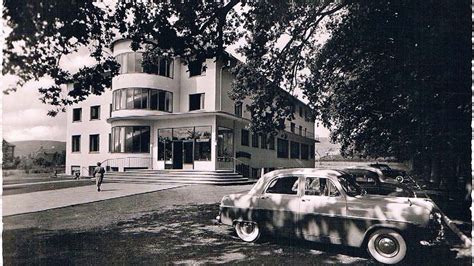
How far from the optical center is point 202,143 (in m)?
16.7

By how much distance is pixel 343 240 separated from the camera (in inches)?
190

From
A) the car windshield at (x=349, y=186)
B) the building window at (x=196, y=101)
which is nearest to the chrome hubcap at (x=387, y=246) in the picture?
the car windshield at (x=349, y=186)

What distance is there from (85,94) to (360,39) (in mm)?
5254

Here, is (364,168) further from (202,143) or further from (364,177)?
(202,143)

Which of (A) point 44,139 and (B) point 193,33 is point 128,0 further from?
(A) point 44,139

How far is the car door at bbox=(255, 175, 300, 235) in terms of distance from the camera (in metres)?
5.26

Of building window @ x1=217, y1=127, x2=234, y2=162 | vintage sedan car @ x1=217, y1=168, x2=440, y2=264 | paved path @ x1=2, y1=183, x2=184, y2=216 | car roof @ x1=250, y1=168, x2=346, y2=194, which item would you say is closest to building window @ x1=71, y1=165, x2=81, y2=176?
paved path @ x1=2, y1=183, x2=184, y2=216

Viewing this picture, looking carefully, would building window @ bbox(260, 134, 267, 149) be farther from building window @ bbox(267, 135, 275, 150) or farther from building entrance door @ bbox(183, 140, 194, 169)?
building entrance door @ bbox(183, 140, 194, 169)

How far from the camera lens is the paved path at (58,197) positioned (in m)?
5.43

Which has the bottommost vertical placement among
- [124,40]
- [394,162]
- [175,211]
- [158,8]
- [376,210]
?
[175,211]

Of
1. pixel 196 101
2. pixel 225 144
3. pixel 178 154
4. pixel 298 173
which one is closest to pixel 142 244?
pixel 298 173

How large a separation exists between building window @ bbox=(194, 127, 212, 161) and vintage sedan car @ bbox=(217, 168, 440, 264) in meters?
10.6

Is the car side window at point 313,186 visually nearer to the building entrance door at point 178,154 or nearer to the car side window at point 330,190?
the car side window at point 330,190

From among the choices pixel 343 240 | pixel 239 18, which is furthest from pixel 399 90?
pixel 239 18
